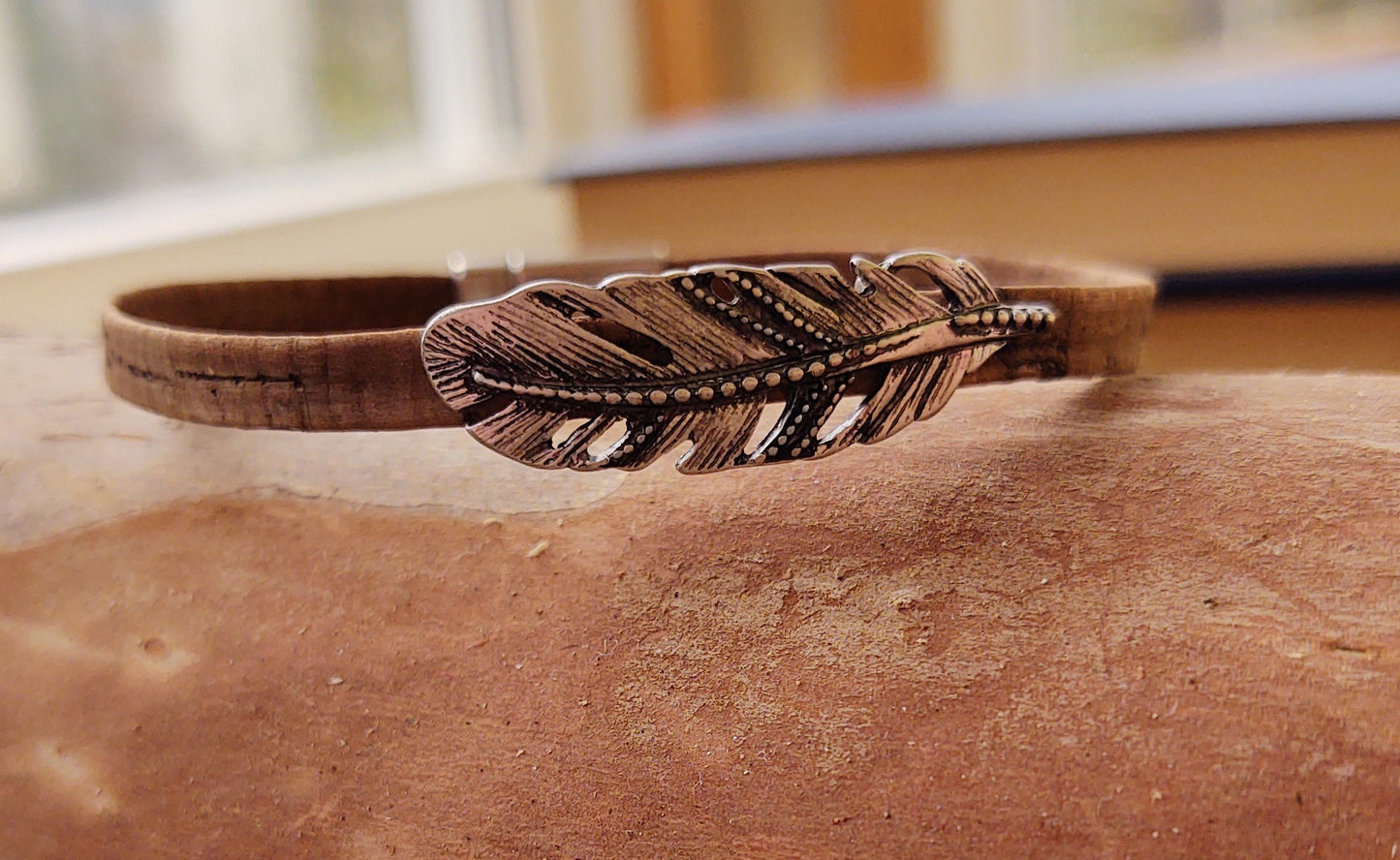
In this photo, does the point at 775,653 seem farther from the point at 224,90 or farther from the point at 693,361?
the point at 224,90

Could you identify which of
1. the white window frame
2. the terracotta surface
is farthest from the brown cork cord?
the white window frame

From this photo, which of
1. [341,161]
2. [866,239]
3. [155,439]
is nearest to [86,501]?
[155,439]

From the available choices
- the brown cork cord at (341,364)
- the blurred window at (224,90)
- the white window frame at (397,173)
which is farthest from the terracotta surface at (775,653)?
the blurred window at (224,90)

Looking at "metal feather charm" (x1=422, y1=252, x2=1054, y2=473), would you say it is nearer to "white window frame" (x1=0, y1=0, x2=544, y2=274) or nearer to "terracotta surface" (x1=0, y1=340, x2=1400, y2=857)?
"terracotta surface" (x1=0, y1=340, x2=1400, y2=857)

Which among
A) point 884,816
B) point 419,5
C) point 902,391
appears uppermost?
point 419,5

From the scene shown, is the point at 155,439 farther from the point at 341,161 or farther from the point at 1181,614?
the point at 341,161

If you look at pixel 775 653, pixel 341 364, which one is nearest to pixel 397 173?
pixel 341 364
